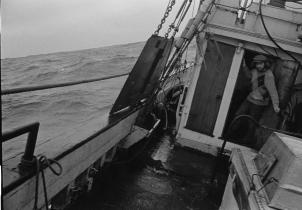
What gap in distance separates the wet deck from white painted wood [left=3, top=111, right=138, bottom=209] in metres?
0.71

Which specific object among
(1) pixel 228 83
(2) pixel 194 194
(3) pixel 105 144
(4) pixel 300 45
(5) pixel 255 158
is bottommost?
(2) pixel 194 194

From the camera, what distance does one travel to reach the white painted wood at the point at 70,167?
2858mm

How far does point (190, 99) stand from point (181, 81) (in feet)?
16.0

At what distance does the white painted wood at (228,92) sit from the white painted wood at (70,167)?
106 inches

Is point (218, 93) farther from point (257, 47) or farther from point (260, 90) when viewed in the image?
point (257, 47)

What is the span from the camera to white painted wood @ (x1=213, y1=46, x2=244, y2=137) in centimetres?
781

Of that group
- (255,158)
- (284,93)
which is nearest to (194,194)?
(255,158)

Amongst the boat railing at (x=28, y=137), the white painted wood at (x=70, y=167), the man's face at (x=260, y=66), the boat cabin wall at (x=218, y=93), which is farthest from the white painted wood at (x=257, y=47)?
the boat railing at (x=28, y=137)

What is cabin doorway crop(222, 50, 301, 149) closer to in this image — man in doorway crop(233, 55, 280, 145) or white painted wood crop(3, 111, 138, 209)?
man in doorway crop(233, 55, 280, 145)

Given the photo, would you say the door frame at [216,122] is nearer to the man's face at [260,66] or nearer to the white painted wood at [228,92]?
the white painted wood at [228,92]

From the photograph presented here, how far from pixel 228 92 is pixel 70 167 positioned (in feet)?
16.3

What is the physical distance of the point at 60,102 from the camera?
17125 mm

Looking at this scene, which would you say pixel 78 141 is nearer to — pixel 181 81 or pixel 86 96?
pixel 181 81

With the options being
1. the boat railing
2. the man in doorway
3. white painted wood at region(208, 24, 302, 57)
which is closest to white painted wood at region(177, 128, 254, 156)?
the man in doorway
